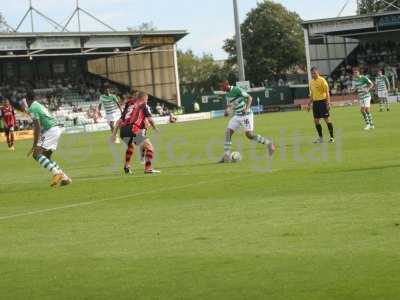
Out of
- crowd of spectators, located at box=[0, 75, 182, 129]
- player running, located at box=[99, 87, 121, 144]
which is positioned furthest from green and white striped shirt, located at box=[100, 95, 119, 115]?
crowd of spectators, located at box=[0, 75, 182, 129]

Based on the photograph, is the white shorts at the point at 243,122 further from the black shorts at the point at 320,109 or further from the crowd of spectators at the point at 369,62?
the crowd of spectators at the point at 369,62

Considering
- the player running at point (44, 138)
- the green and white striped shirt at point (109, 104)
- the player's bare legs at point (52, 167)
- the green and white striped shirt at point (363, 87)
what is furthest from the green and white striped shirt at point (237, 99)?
the green and white striped shirt at point (109, 104)

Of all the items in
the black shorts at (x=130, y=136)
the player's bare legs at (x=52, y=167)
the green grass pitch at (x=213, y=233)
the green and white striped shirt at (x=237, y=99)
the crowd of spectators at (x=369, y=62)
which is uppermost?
the crowd of spectators at (x=369, y=62)

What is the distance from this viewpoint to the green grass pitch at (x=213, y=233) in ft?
26.4

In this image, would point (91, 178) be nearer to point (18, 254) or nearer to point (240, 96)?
point (240, 96)

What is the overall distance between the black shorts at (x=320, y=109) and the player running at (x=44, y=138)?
947 centimetres

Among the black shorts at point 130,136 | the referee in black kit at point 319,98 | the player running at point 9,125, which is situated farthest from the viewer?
the player running at point 9,125

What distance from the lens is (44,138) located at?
18.6 meters

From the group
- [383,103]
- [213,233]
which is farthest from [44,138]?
[383,103]

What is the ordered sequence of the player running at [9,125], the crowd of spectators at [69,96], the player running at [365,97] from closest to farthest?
the player running at [365,97] → the player running at [9,125] → the crowd of spectators at [69,96]

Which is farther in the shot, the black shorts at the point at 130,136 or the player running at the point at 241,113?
the player running at the point at 241,113

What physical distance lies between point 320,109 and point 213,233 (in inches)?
619

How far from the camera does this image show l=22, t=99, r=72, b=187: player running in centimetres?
1841

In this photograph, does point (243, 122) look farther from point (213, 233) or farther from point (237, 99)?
point (213, 233)
